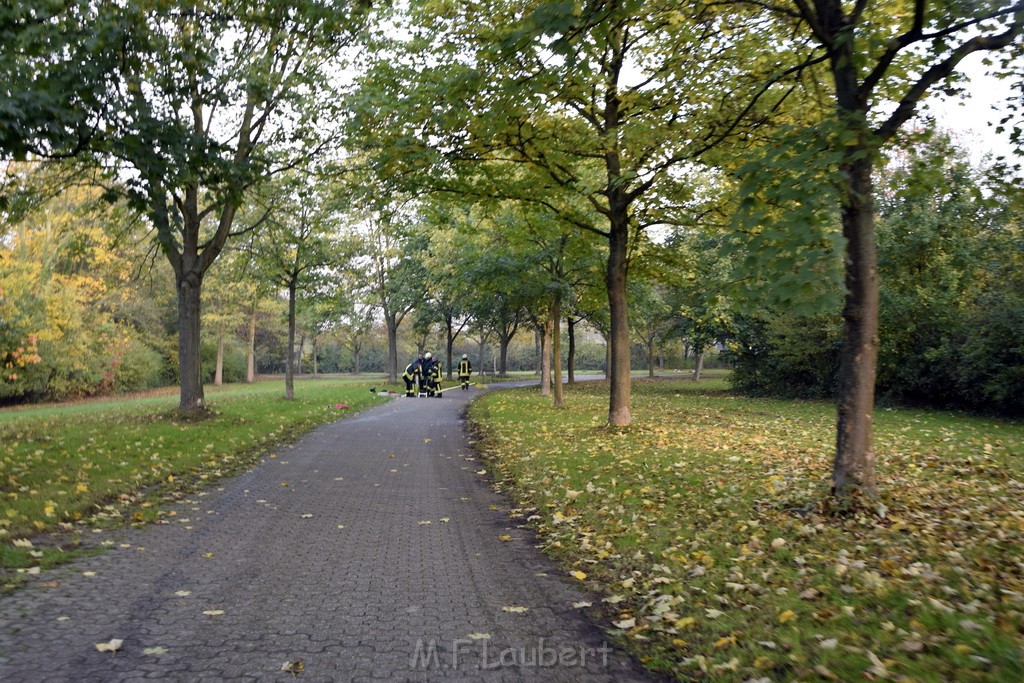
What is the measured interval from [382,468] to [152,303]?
108ft

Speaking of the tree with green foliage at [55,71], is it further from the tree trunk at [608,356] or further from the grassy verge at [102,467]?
the tree trunk at [608,356]

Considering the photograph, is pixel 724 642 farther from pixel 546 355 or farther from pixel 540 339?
pixel 540 339

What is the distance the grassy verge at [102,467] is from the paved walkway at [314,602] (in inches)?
23.8

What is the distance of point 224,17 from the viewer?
10492mm

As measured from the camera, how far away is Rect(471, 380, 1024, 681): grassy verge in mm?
3727

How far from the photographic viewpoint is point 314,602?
4906 millimetres

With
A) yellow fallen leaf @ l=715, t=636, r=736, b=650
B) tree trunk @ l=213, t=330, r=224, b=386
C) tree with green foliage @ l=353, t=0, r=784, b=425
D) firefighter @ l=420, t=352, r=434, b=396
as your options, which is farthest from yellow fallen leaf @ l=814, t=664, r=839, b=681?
tree trunk @ l=213, t=330, r=224, b=386

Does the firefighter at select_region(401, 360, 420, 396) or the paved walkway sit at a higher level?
the firefighter at select_region(401, 360, 420, 396)

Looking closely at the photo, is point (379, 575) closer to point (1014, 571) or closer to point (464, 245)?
point (1014, 571)

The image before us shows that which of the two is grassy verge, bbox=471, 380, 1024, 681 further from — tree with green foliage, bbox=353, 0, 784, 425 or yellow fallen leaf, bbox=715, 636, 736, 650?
tree with green foliage, bbox=353, 0, 784, 425

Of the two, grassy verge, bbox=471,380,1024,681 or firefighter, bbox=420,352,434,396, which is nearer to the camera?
grassy verge, bbox=471,380,1024,681

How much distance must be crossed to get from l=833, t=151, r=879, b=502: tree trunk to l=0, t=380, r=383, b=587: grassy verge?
7037mm

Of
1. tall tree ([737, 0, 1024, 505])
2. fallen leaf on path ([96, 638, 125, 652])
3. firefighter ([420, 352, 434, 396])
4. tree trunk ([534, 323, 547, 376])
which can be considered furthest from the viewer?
tree trunk ([534, 323, 547, 376])

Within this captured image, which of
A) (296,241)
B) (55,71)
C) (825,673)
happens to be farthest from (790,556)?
(296,241)
